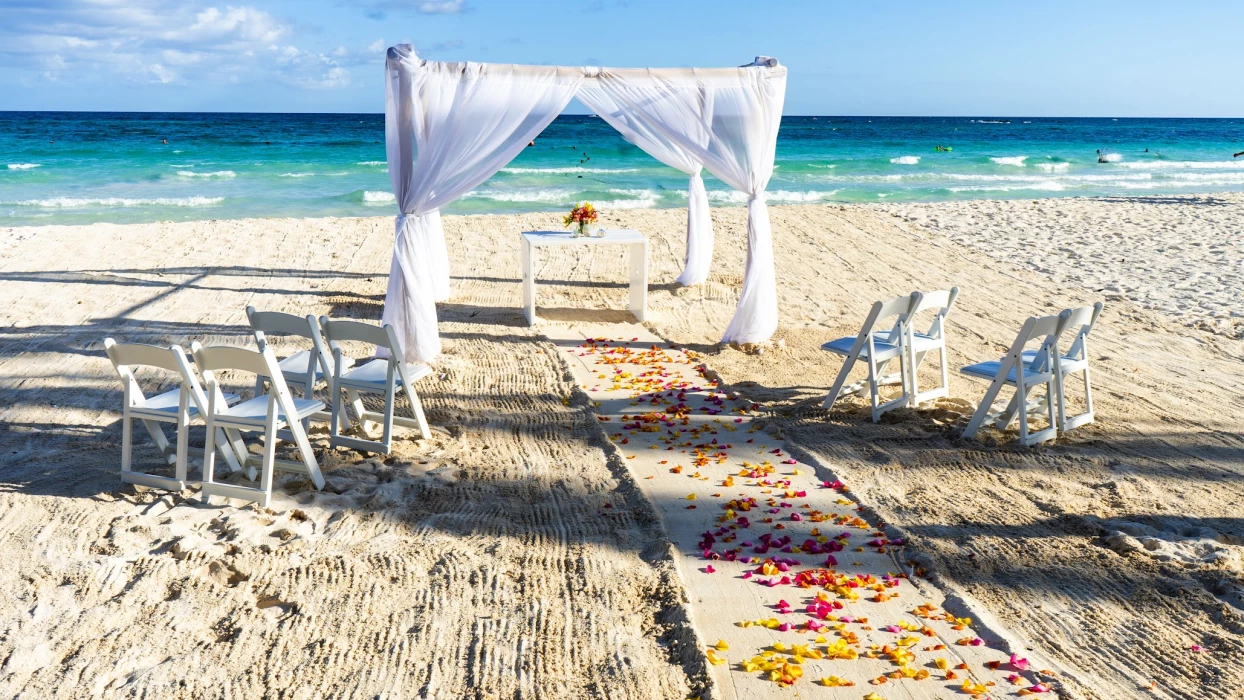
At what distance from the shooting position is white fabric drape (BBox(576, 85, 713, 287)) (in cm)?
696

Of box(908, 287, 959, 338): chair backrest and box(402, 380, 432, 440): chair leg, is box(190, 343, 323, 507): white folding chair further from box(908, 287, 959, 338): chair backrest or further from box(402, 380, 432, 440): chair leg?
box(908, 287, 959, 338): chair backrest

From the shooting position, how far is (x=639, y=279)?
795 cm

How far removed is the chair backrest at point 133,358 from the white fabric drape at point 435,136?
2.32m

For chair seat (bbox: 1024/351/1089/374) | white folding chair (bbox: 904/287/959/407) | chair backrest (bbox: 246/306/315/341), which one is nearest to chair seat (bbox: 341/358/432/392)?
chair backrest (bbox: 246/306/315/341)

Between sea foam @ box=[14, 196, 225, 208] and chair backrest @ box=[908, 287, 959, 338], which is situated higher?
sea foam @ box=[14, 196, 225, 208]

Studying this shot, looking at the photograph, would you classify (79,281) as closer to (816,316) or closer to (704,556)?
(816,316)

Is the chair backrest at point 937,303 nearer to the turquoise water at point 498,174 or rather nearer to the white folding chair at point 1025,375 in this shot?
the white folding chair at point 1025,375

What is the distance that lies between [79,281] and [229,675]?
25.5 ft

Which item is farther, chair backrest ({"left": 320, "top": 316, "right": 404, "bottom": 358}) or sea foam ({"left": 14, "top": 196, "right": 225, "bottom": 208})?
sea foam ({"left": 14, "top": 196, "right": 225, "bottom": 208})

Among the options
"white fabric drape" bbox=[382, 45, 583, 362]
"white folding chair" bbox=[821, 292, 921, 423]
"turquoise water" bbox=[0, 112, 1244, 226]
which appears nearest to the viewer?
"white folding chair" bbox=[821, 292, 921, 423]

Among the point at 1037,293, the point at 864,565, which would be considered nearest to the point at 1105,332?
the point at 1037,293

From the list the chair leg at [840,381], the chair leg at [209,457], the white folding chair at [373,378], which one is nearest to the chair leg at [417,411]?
the white folding chair at [373,378]

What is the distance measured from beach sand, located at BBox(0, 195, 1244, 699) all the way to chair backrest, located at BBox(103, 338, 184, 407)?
50 cm

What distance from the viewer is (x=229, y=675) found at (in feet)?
9.53
